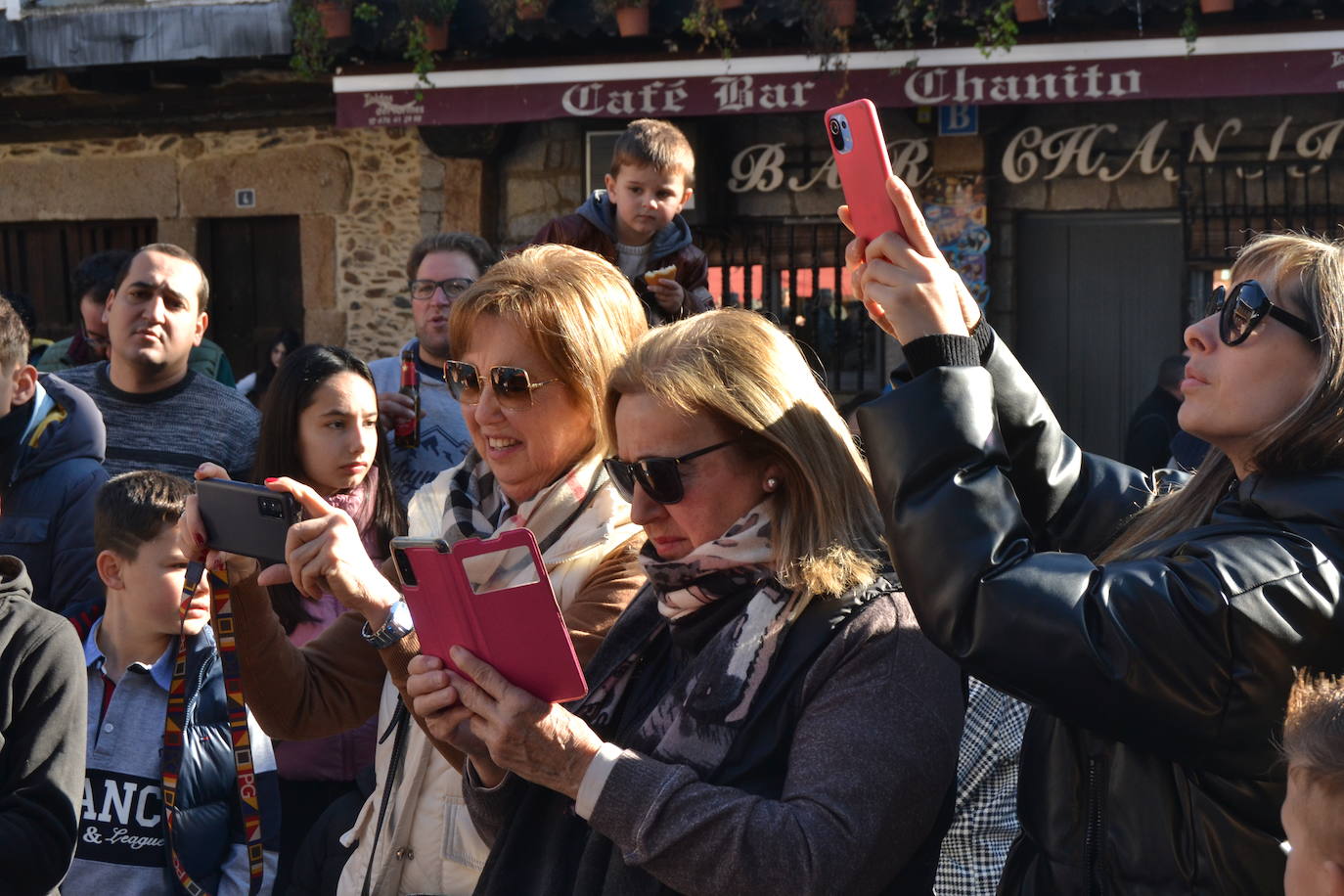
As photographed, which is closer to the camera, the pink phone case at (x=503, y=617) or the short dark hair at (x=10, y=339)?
the pink phone case at (x=503, y=617)

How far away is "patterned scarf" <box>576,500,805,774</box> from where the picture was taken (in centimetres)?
200

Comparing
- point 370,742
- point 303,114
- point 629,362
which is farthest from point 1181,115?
point 629,362

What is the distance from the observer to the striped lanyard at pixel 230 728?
8.57 feet

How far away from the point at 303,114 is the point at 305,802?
6.69m

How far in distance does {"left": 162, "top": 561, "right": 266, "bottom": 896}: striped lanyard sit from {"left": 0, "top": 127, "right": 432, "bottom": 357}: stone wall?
607cm

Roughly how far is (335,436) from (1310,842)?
2.91m

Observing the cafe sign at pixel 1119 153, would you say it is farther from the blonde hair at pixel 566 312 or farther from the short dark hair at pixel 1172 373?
the blonde hair at pixel 566 312

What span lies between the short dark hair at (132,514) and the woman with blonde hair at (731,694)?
151cm

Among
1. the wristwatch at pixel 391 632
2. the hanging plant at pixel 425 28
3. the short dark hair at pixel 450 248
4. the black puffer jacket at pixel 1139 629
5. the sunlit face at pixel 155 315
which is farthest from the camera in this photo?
the hanging plant at pixel 425 28

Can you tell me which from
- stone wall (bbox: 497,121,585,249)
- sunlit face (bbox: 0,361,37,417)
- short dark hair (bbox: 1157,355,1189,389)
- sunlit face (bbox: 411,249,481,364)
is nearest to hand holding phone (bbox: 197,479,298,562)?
sunlit face (bbox: 0,361,37,417)

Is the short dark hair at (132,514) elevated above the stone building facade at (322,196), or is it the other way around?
the stone building facade at (322,196)

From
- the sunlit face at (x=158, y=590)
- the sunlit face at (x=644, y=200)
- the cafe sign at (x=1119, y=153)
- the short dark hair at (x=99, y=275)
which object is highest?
the cafe sign at (x=1119, y=153)

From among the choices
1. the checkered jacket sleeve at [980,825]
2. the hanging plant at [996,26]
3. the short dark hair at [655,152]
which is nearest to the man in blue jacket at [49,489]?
the short dark hair at [655,152]

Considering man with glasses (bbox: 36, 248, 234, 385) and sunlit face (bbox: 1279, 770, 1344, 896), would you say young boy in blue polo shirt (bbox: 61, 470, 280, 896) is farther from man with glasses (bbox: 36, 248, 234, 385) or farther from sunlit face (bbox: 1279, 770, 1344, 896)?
man with glasses (bbox: 36, 248, 234, 385)
